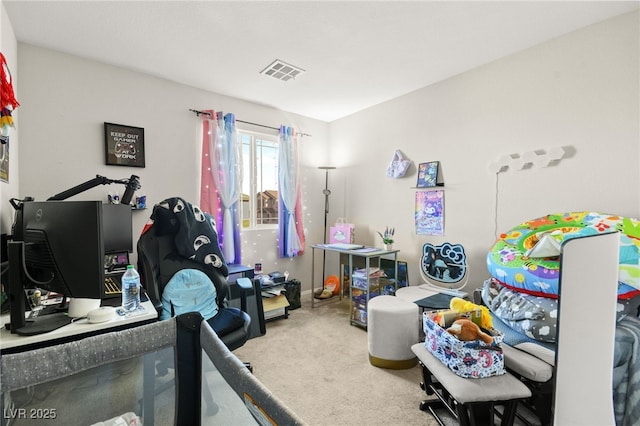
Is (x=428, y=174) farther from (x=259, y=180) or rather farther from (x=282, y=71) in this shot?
(x=259, y=180)

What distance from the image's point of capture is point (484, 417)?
4.85 feet

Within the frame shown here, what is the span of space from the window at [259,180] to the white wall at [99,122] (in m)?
0.21

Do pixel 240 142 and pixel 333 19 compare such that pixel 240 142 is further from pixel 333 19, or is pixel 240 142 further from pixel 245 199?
pixel 333 19

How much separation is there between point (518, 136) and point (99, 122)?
3.51 metres

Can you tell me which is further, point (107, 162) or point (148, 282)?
point (107, 162)

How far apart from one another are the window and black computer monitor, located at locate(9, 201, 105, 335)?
7.65 ft

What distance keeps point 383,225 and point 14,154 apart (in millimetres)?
3260

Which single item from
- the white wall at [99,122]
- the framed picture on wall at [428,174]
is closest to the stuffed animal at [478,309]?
the framed picture on wall at [428,174]

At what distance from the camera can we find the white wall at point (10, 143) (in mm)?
1715

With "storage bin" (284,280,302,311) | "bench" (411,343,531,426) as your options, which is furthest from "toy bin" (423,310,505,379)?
"storage bin" (284,280,302,311)

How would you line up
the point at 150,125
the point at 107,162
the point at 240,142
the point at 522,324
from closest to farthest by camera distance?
the point at 522,324 < the point at 107,162 < the point at 150,125 < the point at 240,142

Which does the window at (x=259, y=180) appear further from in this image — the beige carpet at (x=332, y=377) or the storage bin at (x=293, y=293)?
the beige carpet at (x=332, y=377)

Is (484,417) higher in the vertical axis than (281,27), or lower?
lower

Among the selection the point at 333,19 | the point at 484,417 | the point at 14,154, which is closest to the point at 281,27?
the point at 333,19
